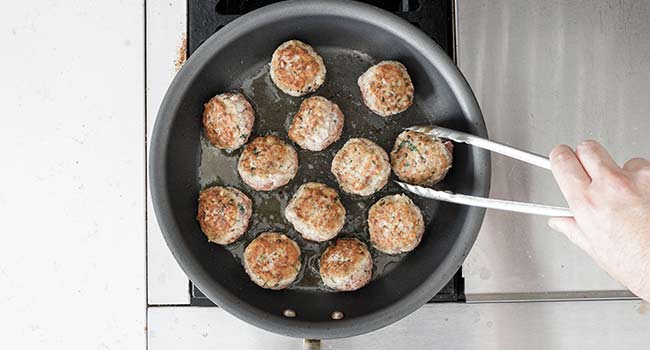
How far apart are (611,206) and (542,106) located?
2.09ft

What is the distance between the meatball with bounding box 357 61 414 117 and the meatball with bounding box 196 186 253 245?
1.14 ft

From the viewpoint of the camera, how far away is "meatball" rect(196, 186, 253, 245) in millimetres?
1325

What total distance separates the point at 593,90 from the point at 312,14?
2.23ft

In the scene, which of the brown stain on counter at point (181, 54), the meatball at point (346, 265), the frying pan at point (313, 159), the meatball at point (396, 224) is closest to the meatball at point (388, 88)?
the frying pan at point (313, 159)

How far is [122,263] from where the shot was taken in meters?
1.47

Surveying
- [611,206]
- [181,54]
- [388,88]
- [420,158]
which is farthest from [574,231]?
[181,54]

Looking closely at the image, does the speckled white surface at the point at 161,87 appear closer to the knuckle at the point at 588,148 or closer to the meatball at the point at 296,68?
the meatball at the point at 296,68

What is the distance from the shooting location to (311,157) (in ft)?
4.60

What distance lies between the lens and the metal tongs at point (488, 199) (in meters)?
0.99

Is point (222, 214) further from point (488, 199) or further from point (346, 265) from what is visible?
point (488, 199)

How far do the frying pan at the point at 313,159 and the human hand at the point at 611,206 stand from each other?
0.35m

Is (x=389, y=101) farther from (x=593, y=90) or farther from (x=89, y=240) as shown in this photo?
(x=89, y=240)

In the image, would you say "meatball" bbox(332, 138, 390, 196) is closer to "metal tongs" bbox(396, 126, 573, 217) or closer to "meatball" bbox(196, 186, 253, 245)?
"metal tongs" bbox(396, 126, 573, 217)

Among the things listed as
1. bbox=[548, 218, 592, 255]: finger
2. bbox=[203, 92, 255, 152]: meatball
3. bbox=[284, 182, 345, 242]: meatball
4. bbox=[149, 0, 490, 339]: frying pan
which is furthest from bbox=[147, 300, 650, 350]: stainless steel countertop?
bbox=[548, 218, 592, 255]: finger
